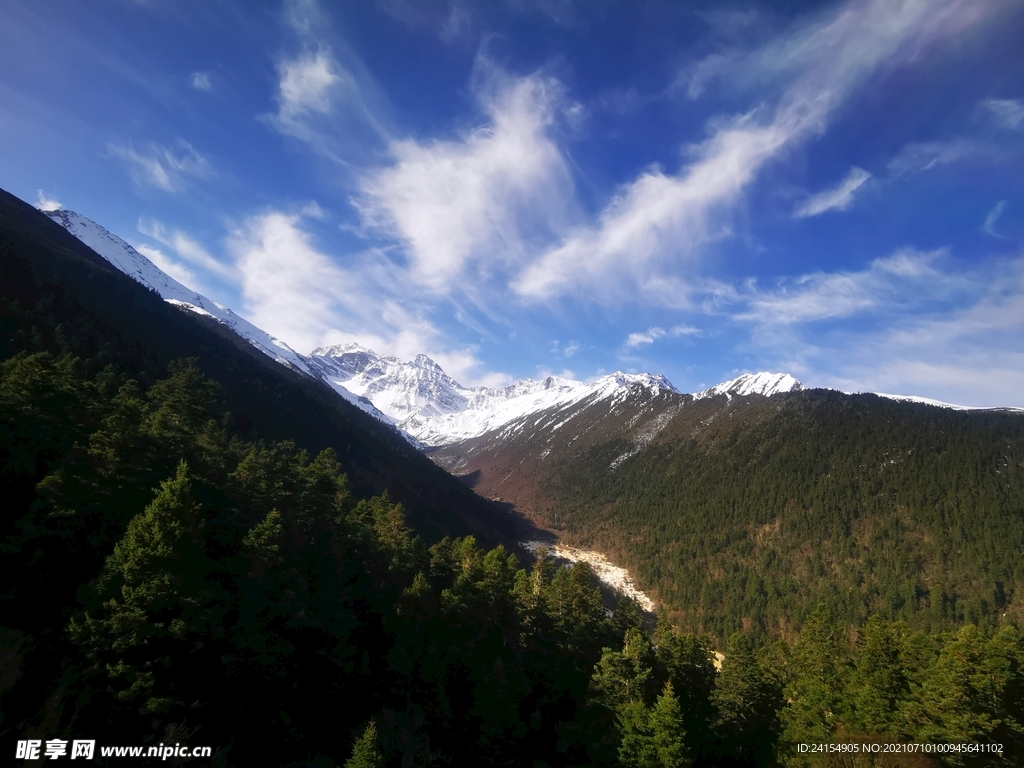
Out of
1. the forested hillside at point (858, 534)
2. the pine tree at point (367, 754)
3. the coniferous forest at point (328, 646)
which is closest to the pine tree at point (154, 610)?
the coniferous forest at point (328, 646)

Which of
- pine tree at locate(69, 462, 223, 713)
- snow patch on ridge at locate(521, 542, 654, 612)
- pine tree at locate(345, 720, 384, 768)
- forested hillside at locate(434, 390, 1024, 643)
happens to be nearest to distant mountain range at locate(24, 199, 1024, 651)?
forested hillside at locate(434, 390, 1024, 643)

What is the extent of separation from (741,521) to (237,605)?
183m

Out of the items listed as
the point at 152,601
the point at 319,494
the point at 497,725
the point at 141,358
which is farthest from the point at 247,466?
the point at 141,358

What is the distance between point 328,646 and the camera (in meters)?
35.0

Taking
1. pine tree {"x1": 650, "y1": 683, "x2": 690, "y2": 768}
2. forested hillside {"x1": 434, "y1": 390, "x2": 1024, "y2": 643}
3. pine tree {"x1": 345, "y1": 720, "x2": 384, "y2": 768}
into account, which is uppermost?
forested hillside {"x1": 434, "y1": 390, "x2": 1024, "y2": 643}

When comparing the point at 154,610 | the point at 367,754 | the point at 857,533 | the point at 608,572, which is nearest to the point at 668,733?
the point at 367,754

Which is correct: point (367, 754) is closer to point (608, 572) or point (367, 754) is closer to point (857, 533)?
point (608, 572)

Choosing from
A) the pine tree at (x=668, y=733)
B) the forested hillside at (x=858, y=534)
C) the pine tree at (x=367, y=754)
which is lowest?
the pine tree at (x=367, y=754)

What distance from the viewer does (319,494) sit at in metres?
43.1

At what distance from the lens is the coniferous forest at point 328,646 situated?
2541cm

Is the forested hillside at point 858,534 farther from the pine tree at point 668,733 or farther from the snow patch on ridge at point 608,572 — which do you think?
the pine tree at point 668,733

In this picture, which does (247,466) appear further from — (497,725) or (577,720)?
(577,720)

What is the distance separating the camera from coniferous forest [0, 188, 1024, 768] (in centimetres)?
2541

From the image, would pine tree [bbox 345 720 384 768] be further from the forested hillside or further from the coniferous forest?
the forested hillside
